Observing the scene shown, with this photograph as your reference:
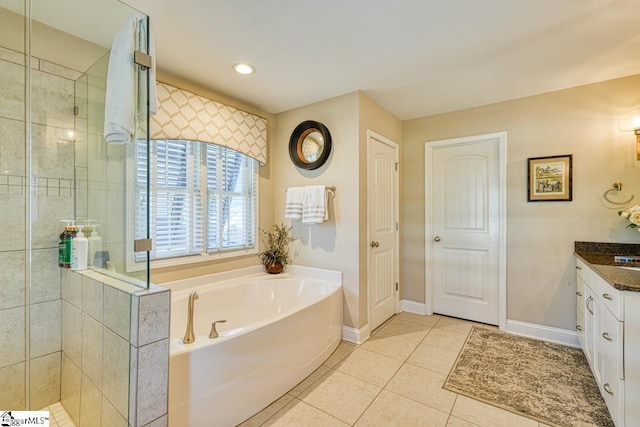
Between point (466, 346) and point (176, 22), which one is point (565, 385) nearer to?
point (466, 346)

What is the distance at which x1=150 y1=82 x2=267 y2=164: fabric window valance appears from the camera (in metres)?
2.18

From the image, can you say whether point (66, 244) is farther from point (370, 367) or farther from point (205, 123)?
point (370, 367)

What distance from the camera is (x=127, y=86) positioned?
1378mm

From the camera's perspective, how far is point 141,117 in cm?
138

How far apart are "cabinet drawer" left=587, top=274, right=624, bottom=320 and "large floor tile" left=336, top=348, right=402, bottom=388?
1.39 meters

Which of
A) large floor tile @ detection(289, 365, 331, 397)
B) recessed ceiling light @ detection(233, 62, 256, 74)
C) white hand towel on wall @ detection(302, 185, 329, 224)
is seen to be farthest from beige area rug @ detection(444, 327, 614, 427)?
recessed ceiling light @ detection(233, 62, 256, 74)

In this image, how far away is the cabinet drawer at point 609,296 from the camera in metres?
1.47

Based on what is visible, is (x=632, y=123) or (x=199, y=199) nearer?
(x=632, y=123)

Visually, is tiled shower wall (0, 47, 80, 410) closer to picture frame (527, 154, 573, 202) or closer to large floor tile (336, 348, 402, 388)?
large floor tile (336, 348, 402, 388)

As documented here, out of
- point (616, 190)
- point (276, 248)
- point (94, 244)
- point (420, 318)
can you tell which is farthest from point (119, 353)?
point (616, 190)

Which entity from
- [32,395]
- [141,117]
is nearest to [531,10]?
[141,117]

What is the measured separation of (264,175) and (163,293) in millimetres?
1999

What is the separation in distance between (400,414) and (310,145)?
7.82 feet

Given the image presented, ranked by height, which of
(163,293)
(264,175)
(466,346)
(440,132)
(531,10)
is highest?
(531,10)
